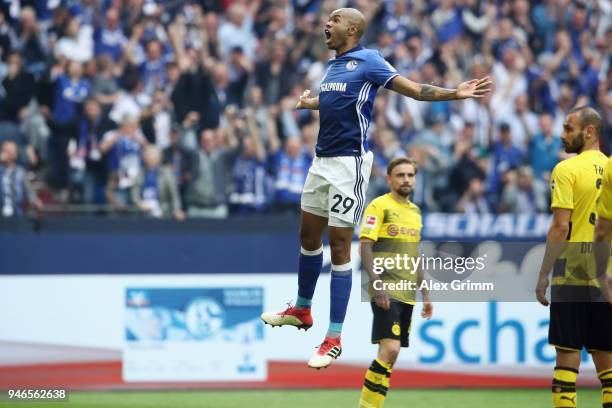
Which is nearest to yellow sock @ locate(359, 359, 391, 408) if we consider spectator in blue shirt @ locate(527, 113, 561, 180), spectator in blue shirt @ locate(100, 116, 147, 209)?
spectator in blue shirt @ locate(100, 116, 147, 209)

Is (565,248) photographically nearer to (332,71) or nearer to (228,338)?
(332,71)

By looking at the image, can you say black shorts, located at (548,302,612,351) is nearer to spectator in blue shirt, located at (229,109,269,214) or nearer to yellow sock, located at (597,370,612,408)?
yellow sock, located at (597,370,612,408)

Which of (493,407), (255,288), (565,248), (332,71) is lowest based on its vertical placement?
(493,407)

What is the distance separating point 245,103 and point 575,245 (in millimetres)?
8474

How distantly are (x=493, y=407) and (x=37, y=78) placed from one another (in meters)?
7.58

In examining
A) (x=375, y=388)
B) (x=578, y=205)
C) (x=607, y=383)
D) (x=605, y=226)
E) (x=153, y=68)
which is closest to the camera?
(x=605, y=226)

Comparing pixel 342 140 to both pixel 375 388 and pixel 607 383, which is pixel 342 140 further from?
pixel 607 383

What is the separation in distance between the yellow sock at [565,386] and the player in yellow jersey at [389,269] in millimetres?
1769

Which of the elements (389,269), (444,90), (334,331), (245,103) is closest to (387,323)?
(389,269)

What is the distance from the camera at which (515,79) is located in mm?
18672

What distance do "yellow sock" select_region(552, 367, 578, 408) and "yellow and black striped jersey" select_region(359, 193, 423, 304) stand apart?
80.2 inches

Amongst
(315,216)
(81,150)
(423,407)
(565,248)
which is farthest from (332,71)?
(81,150)

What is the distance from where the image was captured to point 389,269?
37.4ft

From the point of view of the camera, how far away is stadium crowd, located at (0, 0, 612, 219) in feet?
52.0
